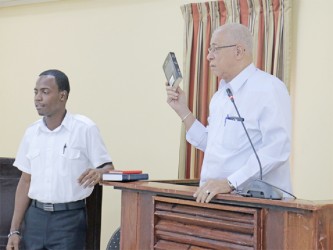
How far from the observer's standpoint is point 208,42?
4805mm

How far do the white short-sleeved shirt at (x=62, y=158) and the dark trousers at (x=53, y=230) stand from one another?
3.2 inches

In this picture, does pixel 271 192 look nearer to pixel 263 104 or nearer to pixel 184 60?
pixel 263 104

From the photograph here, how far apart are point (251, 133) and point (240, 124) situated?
6 cm

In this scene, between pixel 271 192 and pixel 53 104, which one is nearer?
→ pixel 271 192

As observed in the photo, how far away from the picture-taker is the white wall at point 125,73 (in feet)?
14.0

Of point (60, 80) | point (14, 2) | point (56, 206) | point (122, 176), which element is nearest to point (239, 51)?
point (122, 176)

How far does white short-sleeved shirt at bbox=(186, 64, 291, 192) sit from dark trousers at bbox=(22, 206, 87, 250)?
93 cm

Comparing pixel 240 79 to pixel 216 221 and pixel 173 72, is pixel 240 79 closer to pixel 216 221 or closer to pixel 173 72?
pixel 173 72

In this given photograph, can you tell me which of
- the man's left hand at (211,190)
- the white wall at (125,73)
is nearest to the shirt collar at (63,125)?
the man's left hand at (211,190)

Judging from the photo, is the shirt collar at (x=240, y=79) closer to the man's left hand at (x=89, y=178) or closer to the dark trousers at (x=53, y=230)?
the man's left hand at (x=89, y=178)

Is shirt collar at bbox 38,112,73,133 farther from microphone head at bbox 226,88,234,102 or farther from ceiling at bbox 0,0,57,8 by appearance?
ceiling at bbox 0,0,57,8

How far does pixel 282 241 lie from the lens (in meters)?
2.27

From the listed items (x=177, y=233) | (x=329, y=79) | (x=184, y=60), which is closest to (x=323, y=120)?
(x=329, y=79)

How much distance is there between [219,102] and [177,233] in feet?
2.25
